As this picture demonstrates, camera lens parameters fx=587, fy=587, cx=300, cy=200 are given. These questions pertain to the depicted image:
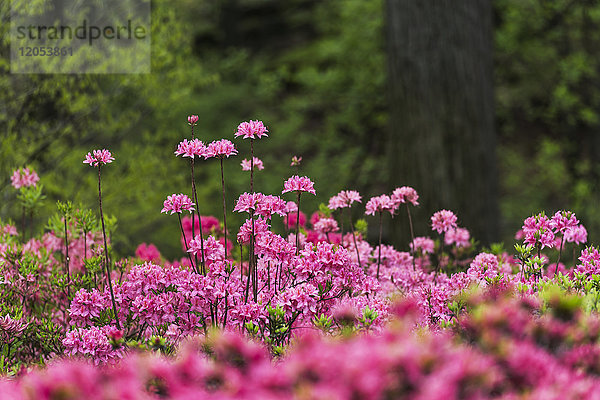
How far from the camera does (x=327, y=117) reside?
9883 mm

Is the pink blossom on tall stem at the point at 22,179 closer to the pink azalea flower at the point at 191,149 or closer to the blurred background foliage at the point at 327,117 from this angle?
the pink azalea flower at the point at 191,149

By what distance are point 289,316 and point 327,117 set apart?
7667 mm

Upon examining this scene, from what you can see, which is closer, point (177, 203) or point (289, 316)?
point (289, 316)

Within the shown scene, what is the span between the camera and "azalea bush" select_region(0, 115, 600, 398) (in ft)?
4.33

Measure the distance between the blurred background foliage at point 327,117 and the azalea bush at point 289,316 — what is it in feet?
11.3

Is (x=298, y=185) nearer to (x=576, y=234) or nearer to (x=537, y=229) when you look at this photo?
(x=537, y=229)

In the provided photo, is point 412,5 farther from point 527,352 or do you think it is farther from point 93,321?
point 527,352

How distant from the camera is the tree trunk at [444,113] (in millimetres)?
5531

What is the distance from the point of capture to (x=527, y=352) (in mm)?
1479

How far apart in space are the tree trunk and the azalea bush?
62.1 inches

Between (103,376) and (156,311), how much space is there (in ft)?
3.43

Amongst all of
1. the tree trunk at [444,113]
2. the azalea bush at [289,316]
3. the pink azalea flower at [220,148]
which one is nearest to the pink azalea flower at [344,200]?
the azalea bush at [289,316]

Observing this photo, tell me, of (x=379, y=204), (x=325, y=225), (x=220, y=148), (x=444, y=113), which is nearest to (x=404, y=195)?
(x=379, y=204)

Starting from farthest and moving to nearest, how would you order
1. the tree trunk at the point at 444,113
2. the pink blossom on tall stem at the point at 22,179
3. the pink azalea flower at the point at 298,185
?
the tree trunk at the point at 444,113 → the pink blossom on tall stem at the point at 22,179 → the pink azalea flower at the point at 298,185
